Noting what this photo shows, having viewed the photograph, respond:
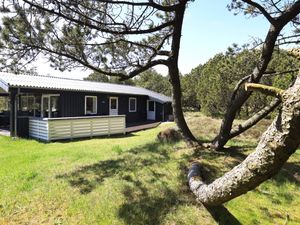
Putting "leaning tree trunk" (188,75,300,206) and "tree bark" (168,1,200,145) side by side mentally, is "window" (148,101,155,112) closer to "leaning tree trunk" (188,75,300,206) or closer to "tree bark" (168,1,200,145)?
"tree bark" (168,1,200,145)

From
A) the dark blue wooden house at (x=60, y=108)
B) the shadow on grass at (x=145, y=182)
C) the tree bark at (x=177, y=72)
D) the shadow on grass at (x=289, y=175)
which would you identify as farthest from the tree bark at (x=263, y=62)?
the dark blue wooden house at (x=60, y=108)

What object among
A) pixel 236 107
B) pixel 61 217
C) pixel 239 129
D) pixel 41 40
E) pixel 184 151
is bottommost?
pixel 61 217

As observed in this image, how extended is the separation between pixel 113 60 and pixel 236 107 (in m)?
3.20

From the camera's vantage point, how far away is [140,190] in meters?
4.61

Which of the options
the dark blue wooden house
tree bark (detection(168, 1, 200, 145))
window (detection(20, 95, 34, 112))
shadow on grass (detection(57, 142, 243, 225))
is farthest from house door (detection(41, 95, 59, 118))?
tree bark (detection(168, 1, 200, 145))

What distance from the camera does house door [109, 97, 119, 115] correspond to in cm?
1891

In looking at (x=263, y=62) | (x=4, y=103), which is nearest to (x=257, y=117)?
(x=263, y=62)

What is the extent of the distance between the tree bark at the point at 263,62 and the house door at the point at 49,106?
1141cm

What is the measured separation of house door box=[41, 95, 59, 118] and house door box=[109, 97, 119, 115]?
4.40 m

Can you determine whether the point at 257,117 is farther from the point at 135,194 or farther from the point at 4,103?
the point at 4,103

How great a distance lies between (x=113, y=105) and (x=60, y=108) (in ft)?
15.8

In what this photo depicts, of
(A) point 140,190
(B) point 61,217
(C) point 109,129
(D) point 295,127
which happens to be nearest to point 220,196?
(D) point 295,127

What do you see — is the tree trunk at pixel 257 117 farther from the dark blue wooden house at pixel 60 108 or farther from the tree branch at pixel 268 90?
the dark blue wooden house at pixel 60 108

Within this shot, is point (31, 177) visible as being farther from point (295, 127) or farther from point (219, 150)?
point (295, 127)
